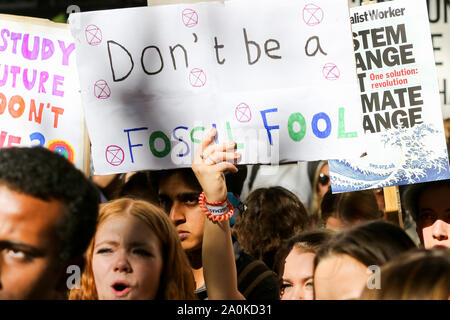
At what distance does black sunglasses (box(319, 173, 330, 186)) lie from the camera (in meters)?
4.70

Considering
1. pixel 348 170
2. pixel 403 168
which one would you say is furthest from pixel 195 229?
pixel 403 168

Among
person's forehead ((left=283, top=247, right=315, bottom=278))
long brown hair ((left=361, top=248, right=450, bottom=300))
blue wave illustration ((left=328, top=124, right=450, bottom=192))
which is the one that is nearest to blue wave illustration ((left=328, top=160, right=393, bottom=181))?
blue wave illustration ((left=328, top=124, right=450, bottom=192))

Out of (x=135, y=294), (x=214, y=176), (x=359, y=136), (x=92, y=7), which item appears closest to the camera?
(x=135, y=294)

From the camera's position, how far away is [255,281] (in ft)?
10.0

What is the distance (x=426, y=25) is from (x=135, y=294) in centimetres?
184

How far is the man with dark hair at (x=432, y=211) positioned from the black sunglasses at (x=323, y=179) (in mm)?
1173

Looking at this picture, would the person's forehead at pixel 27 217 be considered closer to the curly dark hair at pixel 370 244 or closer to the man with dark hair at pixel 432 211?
the curly dark hair at pixel 370 244

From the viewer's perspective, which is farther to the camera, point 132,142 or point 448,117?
point 448,117

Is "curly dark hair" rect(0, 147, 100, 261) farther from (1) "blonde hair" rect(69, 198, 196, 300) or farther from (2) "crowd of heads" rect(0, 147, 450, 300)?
(1) "blonde hair" rect(69, 198, 196, 300)

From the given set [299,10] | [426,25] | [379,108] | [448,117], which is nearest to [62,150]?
[299,10]

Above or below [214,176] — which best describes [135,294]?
below

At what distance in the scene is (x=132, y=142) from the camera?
3.24 m

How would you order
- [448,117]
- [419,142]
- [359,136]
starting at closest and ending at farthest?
[359,136], [419,142], [448,117]

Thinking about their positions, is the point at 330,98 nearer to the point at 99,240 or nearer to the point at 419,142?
the point at 419,142
